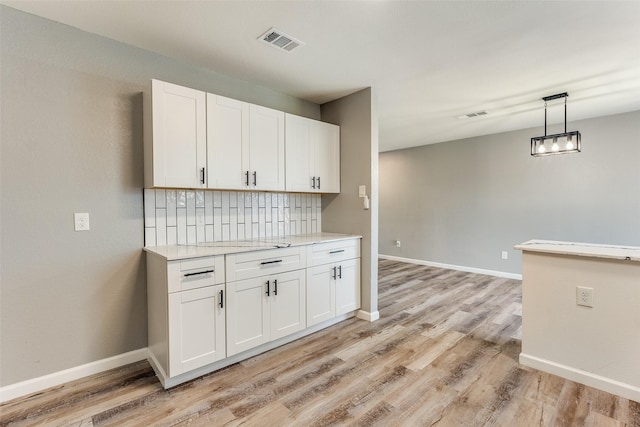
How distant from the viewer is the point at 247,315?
2377 millimetres

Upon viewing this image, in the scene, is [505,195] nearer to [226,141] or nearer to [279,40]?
[279,40]

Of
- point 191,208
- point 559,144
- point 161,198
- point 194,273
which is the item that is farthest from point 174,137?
point 559,144

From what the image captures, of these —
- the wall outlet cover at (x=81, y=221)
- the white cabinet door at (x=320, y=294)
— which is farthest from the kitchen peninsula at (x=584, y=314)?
the wall outlet cover at (x=81, y=221)

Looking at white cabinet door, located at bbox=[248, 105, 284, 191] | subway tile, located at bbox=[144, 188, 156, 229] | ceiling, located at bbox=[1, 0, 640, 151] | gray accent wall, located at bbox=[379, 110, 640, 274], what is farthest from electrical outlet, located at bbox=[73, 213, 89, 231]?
gray accent wall, located at bbox=[379, 110, 640, 274]

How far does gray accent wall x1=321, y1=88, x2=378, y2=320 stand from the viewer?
3215 millimetres

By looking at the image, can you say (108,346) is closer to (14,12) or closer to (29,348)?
(29,348)

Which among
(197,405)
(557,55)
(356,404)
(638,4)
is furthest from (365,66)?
(197,405)

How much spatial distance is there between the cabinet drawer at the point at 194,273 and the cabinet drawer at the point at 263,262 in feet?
0.28

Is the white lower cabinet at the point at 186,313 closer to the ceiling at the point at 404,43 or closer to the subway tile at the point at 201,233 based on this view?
the subway tile at the point at 201,233

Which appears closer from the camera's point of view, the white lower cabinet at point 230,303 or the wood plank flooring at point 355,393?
the wood plank flooring at point 355,393

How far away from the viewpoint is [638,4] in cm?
185

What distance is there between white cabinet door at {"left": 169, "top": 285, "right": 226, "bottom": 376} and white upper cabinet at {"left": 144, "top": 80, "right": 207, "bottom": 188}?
88cm

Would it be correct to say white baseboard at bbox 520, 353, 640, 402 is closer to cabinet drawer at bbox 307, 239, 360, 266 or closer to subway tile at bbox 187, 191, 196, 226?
cabinet drawer at bbox 307, 239, 360, 266

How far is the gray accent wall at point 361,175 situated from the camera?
3215mm
